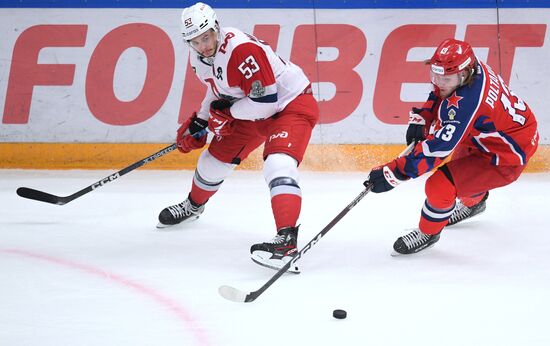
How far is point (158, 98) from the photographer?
18.4ft

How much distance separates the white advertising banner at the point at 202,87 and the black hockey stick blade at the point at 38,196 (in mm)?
1348

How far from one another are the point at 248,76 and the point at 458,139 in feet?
2.95

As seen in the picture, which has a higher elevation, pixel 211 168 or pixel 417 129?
pixel 417 129

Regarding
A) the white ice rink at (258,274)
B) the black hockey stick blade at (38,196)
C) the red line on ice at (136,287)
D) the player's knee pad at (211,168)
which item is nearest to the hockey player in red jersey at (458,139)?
the white ice rink at (258,274)

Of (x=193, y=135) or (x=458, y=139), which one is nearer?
(x=458, y=139)

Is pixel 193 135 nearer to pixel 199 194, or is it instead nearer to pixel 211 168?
pixel 211 168

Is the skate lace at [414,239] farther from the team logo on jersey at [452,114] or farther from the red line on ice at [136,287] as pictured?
the red line on ice at [136,287]

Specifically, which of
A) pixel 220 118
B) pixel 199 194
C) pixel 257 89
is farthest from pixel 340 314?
A: pixel 199 194

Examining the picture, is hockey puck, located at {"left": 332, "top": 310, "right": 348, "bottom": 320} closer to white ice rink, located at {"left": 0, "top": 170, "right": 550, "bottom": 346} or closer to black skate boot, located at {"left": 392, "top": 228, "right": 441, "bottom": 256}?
white ice rink, located at {"left": 0, "top": 170, "right": 550, "bottom": 346}

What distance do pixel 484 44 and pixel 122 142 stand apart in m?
2.47

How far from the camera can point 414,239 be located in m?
3.59

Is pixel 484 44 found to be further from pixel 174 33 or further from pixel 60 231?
pixel 60 231

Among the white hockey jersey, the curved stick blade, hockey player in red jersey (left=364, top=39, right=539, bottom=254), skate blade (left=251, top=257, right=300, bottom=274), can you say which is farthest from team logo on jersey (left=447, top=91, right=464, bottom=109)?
the curved stick blade
